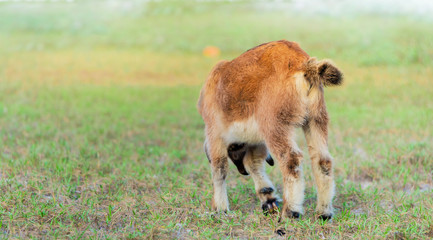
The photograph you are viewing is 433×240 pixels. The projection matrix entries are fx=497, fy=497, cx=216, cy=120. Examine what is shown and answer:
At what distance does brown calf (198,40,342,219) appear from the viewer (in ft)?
13.1

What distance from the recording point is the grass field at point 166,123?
4180 millimetres

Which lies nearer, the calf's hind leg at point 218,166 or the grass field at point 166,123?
the grass field at point 166,123

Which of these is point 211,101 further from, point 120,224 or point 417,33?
point 417,33

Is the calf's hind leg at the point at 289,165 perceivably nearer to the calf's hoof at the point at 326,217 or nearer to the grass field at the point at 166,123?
the grass field at the point at 166,123

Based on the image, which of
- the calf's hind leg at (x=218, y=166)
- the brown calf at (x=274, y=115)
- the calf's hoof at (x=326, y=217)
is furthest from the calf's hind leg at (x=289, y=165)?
the calf's hind leg at (x=218, y=166)

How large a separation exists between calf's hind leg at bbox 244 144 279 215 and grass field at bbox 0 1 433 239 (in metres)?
0.17

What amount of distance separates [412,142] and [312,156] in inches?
123

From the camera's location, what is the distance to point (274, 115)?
4035 millimetres

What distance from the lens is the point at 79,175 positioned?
5.47m

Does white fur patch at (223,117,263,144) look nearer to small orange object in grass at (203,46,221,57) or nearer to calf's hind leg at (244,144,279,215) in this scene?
calf's hind leg at (244,144,279,215)

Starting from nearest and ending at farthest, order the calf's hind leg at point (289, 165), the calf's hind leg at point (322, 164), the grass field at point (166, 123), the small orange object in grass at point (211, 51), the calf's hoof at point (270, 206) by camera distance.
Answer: the calf's hind leg at point (289, 165)
the calf's hind leg at point (322, 164)
the grass field at point (166, 123)
the calf's hoof at point (270, 206)
the small orange object in grass at point (211, 51)

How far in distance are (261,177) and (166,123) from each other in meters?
4.09

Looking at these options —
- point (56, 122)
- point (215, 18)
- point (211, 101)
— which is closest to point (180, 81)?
point (56, 122)

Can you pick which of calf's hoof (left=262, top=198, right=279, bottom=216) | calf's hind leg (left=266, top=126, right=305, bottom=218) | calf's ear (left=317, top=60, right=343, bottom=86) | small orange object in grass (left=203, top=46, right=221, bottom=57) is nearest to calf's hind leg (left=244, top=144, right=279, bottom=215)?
calf's hoof (left=262, top=198, right=279, bottom=216)
